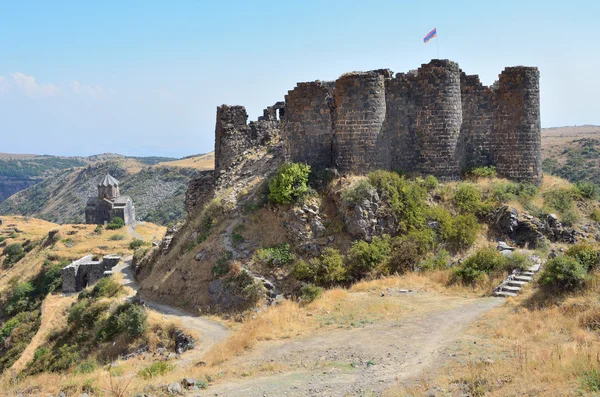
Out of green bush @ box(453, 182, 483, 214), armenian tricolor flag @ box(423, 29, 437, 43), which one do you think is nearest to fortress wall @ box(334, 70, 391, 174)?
armenian tricolor flag @ box(423, 29, 437, 43)

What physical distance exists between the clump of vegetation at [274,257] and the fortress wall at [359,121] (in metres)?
3.85

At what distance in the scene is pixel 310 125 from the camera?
1952 centimetres

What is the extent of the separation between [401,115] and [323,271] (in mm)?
6774

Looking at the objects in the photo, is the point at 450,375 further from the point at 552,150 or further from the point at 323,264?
the point at 552,150

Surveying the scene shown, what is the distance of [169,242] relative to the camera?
83.4ft

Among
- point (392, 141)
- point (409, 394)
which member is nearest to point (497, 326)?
point (409, 394)

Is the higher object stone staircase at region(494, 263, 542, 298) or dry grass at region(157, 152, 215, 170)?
dry grass at region(157, 152, 215, 170)

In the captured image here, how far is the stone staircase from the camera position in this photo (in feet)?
48.0

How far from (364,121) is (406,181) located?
2.68 meters

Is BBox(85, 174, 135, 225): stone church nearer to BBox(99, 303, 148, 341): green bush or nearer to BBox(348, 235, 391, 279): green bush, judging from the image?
BBox(99, 303, 148, 341): green bush

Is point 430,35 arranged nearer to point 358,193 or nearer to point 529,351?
point 358,193

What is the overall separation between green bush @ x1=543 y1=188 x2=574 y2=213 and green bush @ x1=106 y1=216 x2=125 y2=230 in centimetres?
5469

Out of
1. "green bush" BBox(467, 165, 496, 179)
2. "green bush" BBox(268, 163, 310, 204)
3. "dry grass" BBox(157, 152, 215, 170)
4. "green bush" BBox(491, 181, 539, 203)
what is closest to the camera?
"green bush" BBox(268, 163, 310, 204)

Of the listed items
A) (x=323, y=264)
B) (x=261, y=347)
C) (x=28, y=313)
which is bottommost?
(x=28, y=313)
